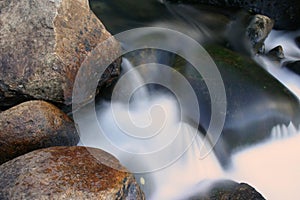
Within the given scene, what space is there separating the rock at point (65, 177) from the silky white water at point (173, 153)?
0.63 meters

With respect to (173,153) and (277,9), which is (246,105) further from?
(277,9)

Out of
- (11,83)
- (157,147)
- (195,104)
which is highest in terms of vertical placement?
(11,83)

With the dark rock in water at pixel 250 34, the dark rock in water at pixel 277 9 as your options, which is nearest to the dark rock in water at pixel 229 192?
the dark rock in water at pixel 250 34

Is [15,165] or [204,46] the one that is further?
[204,46]

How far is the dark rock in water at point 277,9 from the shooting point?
529 centimetres

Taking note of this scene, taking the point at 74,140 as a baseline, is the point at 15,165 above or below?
above

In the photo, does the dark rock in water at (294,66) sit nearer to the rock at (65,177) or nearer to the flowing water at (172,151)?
the flowing water at (172,151)

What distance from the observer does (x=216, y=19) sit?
5195mm

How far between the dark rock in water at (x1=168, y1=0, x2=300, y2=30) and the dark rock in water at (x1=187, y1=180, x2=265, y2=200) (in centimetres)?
289

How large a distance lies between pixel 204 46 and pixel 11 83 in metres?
2.20

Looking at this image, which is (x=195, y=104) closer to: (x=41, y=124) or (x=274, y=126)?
(x=274, y=126)

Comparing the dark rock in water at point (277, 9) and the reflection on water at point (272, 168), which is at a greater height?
the dark rock in water at point (277, 9)

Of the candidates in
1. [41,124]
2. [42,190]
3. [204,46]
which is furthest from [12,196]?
[204,46]

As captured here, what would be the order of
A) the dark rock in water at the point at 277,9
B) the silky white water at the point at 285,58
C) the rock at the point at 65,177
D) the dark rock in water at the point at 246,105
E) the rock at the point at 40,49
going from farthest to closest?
the dark rock in water at the point at 277,9 < the silky white water at the point at 285,58 < the dark rock in water at the point at 246,105 < the rock at the point at 40,49 < the rock at the point at 65,177
